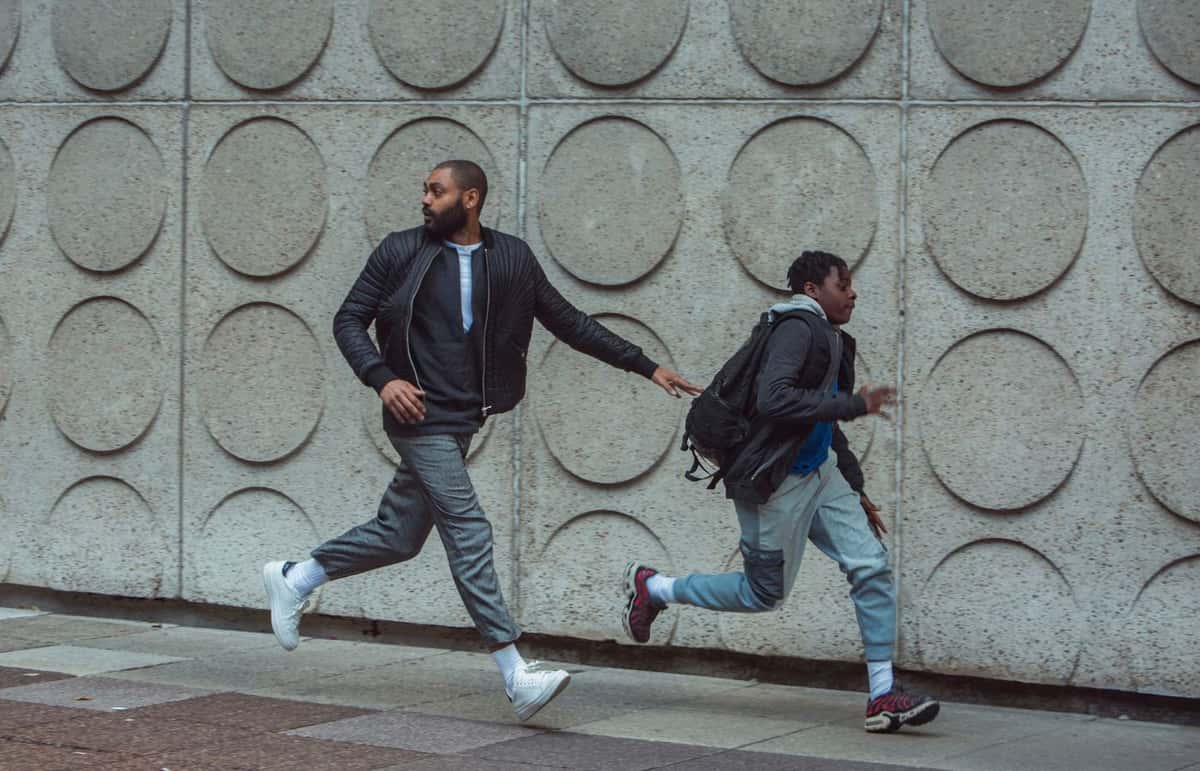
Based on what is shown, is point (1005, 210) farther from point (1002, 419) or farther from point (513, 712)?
point (513, 712)

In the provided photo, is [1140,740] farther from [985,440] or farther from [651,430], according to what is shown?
[651,430]

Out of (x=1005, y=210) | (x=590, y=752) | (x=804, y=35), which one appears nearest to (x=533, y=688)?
(x=590, y=752)

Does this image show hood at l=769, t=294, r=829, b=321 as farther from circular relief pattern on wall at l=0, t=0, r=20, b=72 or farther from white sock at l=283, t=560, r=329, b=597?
circular relief pattern on wall at l=0, t=0, r=20, b=72

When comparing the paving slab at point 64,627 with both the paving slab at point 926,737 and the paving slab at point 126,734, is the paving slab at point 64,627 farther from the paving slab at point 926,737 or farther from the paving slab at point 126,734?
the paving slab at point 926,737

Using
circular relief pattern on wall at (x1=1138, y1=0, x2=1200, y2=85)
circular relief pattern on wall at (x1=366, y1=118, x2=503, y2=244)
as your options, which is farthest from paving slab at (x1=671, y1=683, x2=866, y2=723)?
circular relief pattern on wall at (x1=1138, y1=0, x2=1200, y2=85)

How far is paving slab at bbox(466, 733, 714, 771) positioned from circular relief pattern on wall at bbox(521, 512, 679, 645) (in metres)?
1.47

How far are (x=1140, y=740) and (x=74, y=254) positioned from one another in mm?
5442

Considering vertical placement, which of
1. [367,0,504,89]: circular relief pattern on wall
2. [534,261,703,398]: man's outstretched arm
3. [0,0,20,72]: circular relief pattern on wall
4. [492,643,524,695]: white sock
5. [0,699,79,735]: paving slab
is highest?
[0,0,20,72]: circular relief pattern on wall

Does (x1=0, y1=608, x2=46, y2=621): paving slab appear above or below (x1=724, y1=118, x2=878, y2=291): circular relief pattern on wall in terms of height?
below

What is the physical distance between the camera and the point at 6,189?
8.72 m

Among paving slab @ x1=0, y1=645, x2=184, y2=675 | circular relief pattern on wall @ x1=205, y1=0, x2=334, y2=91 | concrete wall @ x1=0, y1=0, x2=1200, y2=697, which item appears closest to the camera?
concrete wall @ x1=0, y1=0, x2=1200, y2=697

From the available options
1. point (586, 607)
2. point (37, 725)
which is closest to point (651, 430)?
point (586, 607)

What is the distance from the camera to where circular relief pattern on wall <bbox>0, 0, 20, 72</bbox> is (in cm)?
867

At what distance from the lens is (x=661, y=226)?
745 cm
